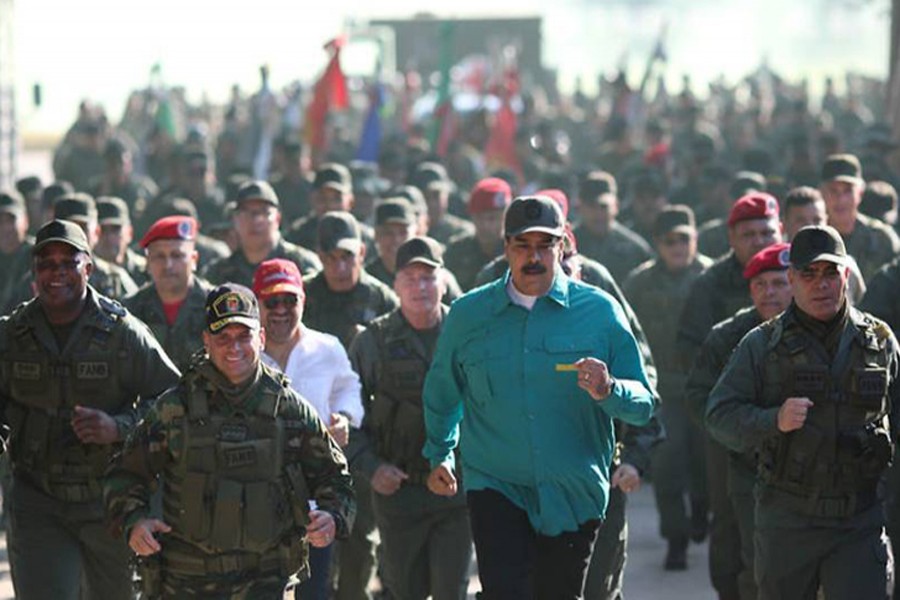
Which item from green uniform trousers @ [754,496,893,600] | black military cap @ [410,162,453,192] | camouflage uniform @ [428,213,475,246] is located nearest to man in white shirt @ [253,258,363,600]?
green uniform trousers @ [754,496,893,600]

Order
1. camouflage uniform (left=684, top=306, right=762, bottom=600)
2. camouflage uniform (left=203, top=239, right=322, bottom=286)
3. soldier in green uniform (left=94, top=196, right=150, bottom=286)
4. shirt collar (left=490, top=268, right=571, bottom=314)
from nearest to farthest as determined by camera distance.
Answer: shirt collar (left=490, top=268, right=571, bottom=314), camouflage uniform (left=684, top=306, right=762, bottom=600), camouflage uniform (left=203, top=239, right=322, bottom=286), soldier in green uniform (left=94, top=196, right=150, bottom=286)

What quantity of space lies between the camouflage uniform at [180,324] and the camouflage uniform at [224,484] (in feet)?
10.1

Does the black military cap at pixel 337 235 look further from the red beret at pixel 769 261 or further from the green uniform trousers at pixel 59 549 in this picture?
the green uniform trousers at pixel 59 549

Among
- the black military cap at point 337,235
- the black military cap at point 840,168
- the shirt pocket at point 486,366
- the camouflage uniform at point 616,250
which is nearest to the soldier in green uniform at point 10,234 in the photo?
the camouflage uniform at point 616,250

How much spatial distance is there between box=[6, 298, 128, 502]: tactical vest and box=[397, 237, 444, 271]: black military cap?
1728 mm

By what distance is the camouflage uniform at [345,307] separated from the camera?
11555mm

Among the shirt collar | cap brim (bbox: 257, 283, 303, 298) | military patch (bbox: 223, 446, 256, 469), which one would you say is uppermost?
the shirt collar

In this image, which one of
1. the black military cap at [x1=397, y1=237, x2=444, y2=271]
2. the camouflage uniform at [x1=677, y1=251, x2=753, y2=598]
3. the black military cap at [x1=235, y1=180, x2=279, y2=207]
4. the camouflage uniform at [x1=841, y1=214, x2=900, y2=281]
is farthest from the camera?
the black military cap at [x1=235, y1=180, x2=279, y2=207]

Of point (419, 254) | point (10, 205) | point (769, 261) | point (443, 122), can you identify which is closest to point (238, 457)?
point (419, 254)

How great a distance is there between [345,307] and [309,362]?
222 cm

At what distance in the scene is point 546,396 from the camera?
8188 millimetres

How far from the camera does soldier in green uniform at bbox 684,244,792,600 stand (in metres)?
9.86

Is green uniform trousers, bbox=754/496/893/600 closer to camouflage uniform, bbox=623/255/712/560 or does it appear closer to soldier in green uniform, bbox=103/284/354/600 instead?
soldier in green uniform, bbox=103/284/354/600

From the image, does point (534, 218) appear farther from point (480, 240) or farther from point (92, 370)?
point (480, 240)
